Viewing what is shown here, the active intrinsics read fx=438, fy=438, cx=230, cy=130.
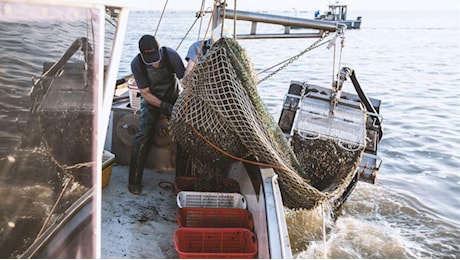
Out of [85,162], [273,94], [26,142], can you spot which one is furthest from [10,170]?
[273,94]

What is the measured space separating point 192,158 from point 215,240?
915 mm

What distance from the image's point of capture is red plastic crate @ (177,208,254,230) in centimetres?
383

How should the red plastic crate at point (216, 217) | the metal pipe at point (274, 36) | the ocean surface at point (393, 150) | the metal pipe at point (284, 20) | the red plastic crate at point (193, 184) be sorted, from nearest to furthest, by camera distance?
the ocean surface at point (393, 150) < the red plastic crate at point (216, 217) < the red plastic crate at point (193, 184) < the metal pipe at point (284, 20) < the metal pipe at point (274, 36)

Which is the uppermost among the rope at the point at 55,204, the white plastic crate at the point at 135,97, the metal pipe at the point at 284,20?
the metal pipe at the point at 284,20

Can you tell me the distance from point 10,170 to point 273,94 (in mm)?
13936

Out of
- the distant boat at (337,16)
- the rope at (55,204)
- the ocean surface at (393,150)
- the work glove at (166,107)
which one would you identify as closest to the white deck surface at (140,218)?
the work glove at (166,107)

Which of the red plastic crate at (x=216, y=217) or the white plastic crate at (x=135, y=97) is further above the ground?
the white plastic crate at (x=135, y=97)

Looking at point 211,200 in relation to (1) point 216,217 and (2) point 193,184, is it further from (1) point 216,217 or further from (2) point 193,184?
(2) point 193,184

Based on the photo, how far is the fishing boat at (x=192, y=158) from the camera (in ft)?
5.05

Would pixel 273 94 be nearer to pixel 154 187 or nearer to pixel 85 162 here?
pixel 154 187

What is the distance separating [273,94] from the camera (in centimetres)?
1520

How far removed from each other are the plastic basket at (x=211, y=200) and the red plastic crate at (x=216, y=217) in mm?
125

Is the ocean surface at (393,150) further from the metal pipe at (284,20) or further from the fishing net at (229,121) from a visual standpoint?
the fishing net at (229,121)

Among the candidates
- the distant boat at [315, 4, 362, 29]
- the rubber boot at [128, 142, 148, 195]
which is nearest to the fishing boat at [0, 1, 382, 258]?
the rubber boot at [128, 142, 148, 195]
